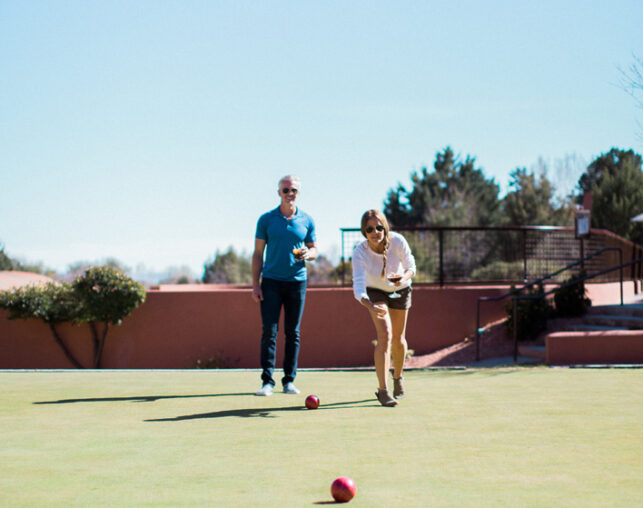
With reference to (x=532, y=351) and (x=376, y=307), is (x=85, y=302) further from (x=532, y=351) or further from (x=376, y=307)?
(x=376, y=307)

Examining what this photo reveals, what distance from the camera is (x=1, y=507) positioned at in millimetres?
3287

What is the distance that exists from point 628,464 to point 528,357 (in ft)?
29.4

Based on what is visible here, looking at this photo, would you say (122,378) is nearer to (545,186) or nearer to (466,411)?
(466,411)

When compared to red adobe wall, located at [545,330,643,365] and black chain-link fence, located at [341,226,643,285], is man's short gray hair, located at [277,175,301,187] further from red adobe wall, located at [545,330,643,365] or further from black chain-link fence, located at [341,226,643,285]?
black chain-link fence, located at [341,226,643,285]

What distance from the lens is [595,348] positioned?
1040 centimetres

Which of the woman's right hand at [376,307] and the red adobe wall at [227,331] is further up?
the woman's right hand at [376,307]

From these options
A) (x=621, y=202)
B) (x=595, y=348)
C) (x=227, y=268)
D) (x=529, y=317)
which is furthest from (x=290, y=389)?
(x=227, y=268)

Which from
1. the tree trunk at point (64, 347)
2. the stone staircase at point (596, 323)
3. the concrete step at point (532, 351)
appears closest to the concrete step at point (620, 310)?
the stone staircase at point (596, 323)

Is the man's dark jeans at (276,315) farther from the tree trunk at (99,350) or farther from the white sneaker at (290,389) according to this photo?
the tree trunk at (99,350)

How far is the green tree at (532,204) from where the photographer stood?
1732 inches

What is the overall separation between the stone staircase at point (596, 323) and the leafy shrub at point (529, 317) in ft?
0.54

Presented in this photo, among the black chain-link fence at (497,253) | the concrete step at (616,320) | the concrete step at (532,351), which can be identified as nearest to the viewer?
the concrete step at (532,351)

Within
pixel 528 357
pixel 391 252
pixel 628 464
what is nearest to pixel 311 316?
pixel 528 357

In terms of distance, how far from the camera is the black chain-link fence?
16125 mm
